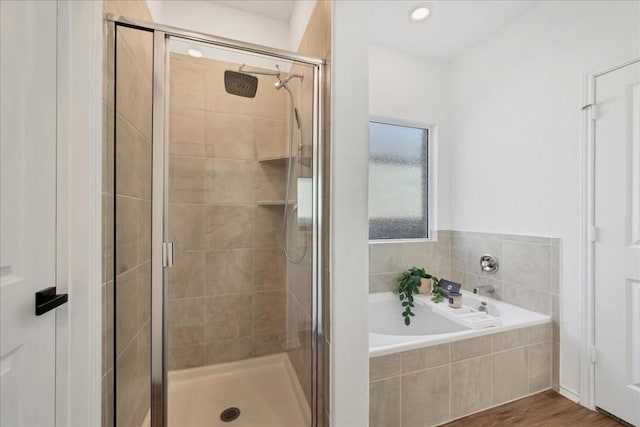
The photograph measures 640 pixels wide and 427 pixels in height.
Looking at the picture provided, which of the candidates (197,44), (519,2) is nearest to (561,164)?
(519,2)

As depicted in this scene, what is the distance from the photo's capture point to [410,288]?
92.6 inches

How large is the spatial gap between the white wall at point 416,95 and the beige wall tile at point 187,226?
1.72 m

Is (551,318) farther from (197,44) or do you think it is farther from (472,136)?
(197,44)

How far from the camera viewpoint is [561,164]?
1848 mm

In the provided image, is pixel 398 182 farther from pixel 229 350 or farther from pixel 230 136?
pixel 229 350

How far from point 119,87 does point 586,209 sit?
2.57 m

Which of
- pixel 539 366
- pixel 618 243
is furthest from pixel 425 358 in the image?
pixel 618 243

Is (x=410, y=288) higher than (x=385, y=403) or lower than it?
higher

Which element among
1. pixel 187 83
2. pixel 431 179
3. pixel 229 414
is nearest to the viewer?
pixel 187 83

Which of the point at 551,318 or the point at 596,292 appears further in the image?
the point at 551,318

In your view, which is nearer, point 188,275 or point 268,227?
point 188,275

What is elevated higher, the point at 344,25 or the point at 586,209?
the point at 344,25

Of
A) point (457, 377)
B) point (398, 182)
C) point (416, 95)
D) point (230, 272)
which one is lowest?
point (457, 377)

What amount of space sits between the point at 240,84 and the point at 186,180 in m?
0.62
